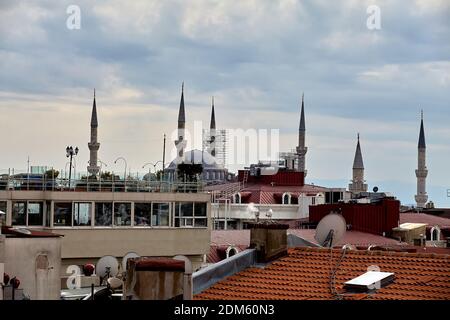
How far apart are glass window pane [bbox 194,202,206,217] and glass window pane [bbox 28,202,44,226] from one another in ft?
22.5

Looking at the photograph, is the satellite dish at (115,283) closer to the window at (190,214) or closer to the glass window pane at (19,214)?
the glass window pane at (19,214)

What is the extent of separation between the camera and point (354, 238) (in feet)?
217

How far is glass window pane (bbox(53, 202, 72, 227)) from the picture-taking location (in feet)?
→ 138

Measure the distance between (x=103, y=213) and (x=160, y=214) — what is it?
8.98ft

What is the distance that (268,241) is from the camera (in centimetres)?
2364

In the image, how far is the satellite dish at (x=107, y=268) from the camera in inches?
1209

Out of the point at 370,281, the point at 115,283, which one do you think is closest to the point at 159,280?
the point at 370,281

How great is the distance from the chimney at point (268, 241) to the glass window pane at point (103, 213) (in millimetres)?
19725

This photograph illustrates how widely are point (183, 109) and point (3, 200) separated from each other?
114 meters

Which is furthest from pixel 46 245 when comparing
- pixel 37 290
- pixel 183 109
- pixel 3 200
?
pixel 183 109

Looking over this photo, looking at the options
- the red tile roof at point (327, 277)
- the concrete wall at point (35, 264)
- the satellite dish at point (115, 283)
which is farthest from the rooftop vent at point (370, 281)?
the concrete wall at point (35, 264)

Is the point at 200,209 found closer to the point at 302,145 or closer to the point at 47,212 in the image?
the point at 47,212

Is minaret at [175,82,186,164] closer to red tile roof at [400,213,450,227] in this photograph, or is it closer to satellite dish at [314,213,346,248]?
red tile roof at [400,213,450,227]
